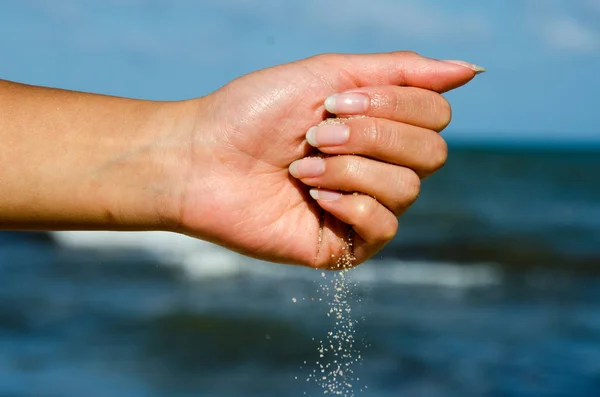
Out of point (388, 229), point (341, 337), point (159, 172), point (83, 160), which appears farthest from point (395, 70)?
point (341, 337)

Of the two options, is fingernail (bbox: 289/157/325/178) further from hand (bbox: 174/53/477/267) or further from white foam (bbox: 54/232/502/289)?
white foam (bbox: 54/232/502/289)

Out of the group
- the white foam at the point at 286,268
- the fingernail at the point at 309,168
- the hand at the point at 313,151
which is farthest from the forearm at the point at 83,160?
the white foam at the point at 286,268

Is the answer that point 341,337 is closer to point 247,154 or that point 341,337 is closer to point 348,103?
point 247,154

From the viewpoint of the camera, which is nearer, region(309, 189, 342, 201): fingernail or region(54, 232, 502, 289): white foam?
region(309, 189, 342, 201): fingernail

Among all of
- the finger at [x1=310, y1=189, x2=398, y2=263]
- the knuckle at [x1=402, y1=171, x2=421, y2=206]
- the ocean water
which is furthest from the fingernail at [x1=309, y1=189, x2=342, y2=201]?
the ocean water

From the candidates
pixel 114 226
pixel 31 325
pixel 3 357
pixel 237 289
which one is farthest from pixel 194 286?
pixel 114 226

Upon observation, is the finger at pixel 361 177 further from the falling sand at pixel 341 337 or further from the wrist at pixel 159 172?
the wrist at pixel 159 172

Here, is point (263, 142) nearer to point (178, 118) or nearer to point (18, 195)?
point (178, 118)
